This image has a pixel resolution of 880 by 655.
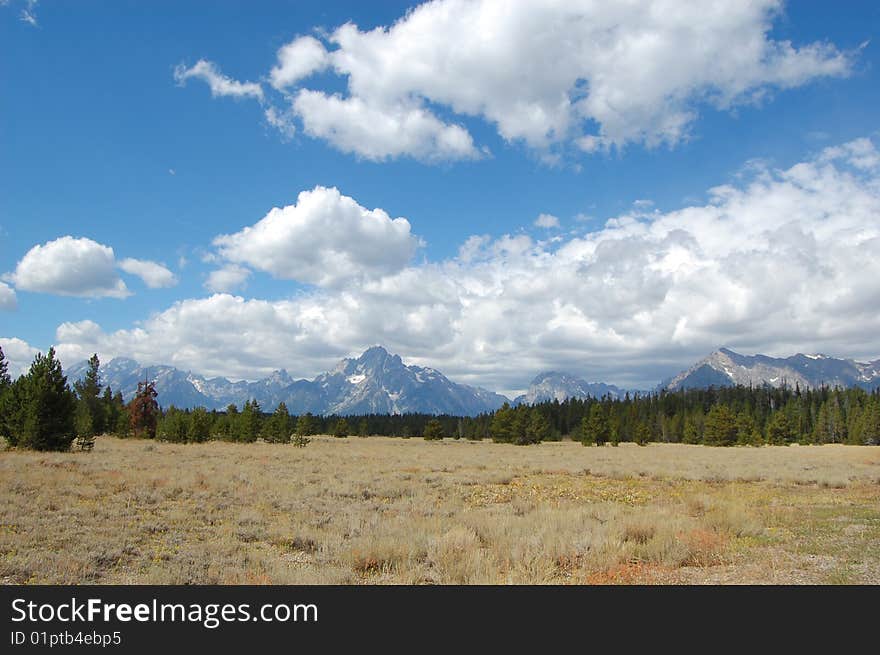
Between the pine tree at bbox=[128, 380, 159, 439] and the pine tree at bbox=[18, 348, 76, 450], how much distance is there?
29.2 m

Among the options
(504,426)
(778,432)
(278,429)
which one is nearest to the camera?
(278,429)

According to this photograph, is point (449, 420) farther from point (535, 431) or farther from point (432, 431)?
point (535, 431)

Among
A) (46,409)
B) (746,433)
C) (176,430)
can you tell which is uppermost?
(46,409)

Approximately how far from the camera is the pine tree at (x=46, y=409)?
1328 inches

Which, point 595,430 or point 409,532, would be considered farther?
point 595,430

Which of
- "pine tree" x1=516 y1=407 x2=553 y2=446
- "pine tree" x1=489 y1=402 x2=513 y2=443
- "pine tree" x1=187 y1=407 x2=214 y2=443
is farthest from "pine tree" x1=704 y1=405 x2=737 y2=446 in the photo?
"pine tree" x1=187 y1=407 x2=214 y2=443

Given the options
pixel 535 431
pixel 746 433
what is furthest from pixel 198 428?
pixel 746 433

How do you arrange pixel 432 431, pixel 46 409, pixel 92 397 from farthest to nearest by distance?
pixel 432 431 < pixel 92 397 < pixel 46 409

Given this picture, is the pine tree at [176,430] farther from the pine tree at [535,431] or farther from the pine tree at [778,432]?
the pine tree at [778,432]

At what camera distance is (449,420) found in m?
149

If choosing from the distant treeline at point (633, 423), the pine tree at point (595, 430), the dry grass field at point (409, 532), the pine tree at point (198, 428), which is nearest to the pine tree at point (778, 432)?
the distant treeline at point (633, 423)

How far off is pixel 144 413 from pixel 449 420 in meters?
93.3
